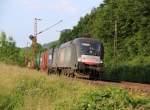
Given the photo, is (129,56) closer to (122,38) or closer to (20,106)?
(122,38)

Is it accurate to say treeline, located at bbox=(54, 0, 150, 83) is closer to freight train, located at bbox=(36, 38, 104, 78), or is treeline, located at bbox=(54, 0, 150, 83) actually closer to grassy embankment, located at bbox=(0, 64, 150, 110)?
freight train, located at bbox=(36, 38, 104, 78)

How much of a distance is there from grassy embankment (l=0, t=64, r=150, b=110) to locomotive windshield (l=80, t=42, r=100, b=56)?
11991 mm

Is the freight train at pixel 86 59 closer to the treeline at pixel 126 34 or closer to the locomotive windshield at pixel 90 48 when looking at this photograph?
the locomotive windshield at pixel 90 48

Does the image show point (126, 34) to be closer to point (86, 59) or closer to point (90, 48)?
point (90, 48)

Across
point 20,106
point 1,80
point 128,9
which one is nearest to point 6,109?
point 20,106

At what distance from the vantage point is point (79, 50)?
107 feet

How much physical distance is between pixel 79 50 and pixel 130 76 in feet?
39.8

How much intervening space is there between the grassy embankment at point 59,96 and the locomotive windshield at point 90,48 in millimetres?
11991

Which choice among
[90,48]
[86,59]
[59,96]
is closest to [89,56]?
[86,59]

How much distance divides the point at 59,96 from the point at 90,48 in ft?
60.7

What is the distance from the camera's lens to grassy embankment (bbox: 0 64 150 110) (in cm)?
1099

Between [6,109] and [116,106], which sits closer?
[116,106]

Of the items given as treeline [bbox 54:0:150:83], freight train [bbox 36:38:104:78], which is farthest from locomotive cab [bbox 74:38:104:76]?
treeline [bbox 54:0:150:83]

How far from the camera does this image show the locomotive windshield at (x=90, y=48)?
32.7 m
